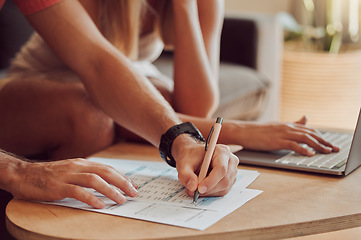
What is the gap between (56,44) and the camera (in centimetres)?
119

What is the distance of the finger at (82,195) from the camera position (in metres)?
0.75

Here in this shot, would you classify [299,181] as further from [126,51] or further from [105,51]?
[126,51]

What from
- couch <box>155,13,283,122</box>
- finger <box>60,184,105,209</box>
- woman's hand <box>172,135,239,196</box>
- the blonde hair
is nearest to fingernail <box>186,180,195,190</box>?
woman's hand <box>172,135,239,196</box>

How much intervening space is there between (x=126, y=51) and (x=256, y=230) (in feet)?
3.12

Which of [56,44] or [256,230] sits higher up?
[56,44]

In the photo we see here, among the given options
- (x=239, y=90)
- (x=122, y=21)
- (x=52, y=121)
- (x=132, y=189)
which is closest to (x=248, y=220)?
(x=132, y=189)

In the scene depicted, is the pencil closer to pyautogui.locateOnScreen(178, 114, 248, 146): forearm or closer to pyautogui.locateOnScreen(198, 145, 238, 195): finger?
pyautogui.locateOnScreen(198, 145, 238, 195): finger

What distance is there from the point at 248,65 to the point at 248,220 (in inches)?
76.5

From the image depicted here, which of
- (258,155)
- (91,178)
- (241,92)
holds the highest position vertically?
(91,178)

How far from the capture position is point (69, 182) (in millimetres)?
778

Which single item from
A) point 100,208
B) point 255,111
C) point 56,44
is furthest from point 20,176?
point 255,111

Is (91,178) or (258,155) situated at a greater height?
(91,178)

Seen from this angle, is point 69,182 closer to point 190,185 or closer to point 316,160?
point 190,185

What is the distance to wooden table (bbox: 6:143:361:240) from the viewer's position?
0.68 meters
